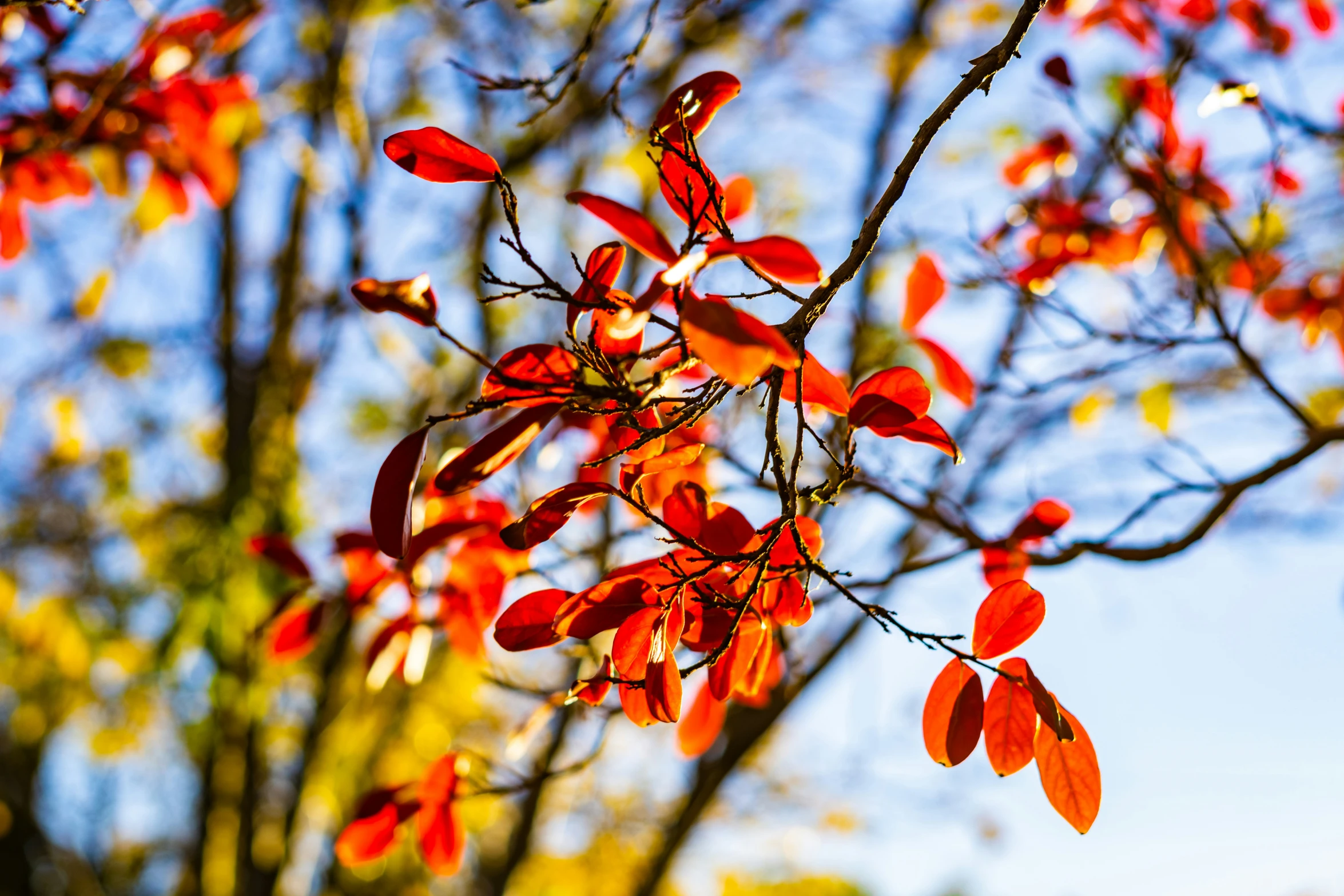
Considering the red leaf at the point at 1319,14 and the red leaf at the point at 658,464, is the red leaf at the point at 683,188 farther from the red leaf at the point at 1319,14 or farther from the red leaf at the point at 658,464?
the red leaf at the point at 1319,14

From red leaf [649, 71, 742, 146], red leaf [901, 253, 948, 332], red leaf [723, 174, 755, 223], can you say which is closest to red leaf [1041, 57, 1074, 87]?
red leaf [901, 253, 948, 332]

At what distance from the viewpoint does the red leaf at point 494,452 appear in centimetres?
61

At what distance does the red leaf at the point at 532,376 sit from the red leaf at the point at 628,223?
0.41 ft

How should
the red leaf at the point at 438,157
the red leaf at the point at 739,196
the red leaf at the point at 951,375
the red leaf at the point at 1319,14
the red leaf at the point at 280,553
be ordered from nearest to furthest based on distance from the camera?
the red leaf at the point at 438,157
the red leaf at the point at 739,196
the red leaf at the point at 951,375
the red leaf at the point at 280,553
the red leaf at the point at 1319,14

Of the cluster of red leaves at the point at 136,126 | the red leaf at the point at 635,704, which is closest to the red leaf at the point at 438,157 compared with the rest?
the red leaf at the point at 635,704

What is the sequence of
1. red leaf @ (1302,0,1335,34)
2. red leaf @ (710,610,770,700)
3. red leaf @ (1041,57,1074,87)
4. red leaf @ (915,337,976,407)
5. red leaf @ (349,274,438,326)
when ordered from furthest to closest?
red leaf @ (1302,0,1335,34) < red leaf @ (1041,57,1074,87) < red leaf @ (915,337,976,407) < red leaf @ (710,610,770,700) < red leaf @ (349,274,438,326)

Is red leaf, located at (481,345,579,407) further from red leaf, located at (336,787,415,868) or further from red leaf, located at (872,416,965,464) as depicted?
red leaf, located at (336,787,415,868)

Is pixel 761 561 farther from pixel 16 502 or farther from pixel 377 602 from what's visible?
pixel 16 502

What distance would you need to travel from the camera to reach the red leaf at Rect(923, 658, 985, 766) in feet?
2.42

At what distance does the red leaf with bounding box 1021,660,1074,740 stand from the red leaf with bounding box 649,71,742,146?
0.57 meters

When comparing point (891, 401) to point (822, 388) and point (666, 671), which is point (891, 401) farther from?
point (666, 671)

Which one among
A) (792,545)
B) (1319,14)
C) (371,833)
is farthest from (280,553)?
(1319,14)

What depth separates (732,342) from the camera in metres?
0.46

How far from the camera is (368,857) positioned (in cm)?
106
